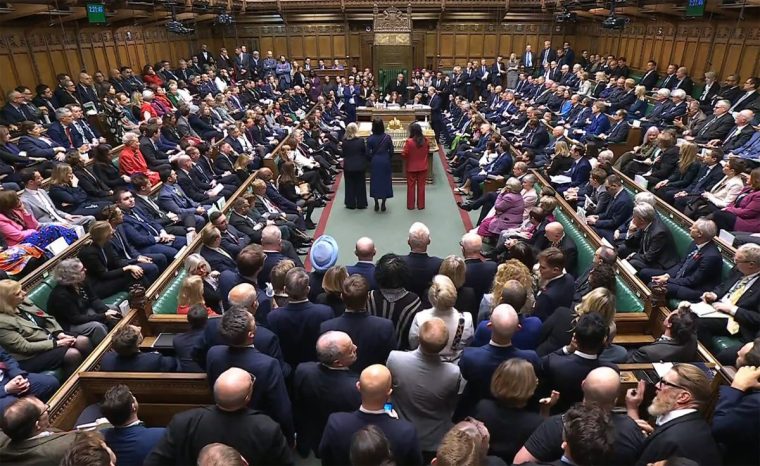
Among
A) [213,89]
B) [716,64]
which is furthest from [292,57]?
[716,64]

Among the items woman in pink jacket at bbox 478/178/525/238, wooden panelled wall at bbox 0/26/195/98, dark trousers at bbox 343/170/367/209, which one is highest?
wooden panelled wall at bbox 0/26/195/98

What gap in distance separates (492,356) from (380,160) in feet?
17.1

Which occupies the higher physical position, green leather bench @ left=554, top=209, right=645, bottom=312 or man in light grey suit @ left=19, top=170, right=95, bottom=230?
man in light grey suit @ left=19, top=170, right=95, bottom=230

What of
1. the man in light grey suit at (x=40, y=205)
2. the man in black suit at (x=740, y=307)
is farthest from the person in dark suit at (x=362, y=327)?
the man in light grey suit at (x=40, y=205)

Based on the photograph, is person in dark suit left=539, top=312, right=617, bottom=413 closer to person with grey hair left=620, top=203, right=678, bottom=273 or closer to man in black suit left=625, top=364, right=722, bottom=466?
man in black suit left=625, top=364, right=722, bottom=466

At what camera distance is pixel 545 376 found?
8.14ft

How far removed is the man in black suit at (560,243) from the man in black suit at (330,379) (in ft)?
8.65

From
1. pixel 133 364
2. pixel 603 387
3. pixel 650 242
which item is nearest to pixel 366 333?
pixel 603 387

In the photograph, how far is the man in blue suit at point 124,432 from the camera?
6.89ft

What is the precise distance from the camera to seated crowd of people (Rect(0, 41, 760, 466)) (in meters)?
2.01

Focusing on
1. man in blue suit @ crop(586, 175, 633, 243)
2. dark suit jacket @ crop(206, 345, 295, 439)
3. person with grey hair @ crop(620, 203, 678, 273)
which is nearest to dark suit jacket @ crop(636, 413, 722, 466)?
dark suit jacket @ crop(206, 345, 295, 439)

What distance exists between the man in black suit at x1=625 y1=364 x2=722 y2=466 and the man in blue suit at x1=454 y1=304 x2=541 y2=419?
1.93ft

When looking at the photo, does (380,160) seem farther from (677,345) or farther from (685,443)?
(685,443)

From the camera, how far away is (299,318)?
293 centimetres
